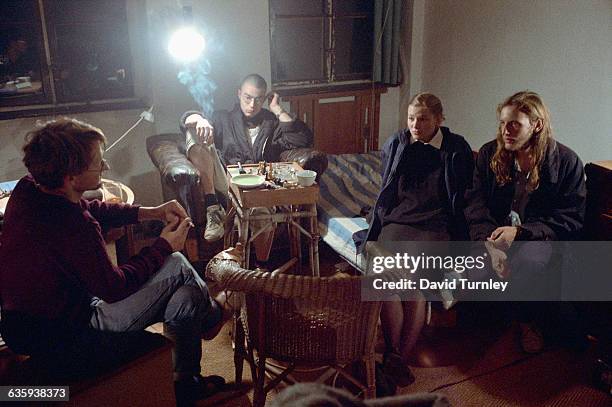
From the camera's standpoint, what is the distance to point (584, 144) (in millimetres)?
3320

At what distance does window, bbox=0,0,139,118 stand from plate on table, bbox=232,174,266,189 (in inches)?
65.2

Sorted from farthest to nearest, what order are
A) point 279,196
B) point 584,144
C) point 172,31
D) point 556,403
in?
point 172,31
point 584,144
point 279,196
point 556,403

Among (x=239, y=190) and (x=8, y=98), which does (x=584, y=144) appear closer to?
(x=239, y=190)

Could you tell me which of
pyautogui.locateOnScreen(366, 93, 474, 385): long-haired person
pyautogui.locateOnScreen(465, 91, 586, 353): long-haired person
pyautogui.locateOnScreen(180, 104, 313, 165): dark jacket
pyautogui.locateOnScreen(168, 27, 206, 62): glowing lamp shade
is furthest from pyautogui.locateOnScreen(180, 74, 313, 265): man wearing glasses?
pyautogui.locateOnScreen(465, 91, 586, 353): long-haired person

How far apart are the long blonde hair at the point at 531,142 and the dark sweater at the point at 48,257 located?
1.75 metres

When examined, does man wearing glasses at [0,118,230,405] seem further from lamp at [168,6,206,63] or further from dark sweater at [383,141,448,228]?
lamp at [168,6,206,63]

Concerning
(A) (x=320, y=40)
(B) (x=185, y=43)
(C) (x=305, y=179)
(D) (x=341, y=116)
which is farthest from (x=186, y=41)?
(C) (x=305, y=179)

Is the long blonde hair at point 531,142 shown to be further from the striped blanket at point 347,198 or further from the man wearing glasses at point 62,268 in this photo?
the man wearing glasses at point 62,268

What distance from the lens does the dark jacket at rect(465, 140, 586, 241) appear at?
2.49 metres

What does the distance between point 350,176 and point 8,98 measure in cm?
229

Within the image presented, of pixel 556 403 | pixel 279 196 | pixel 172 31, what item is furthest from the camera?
pixel 172 31

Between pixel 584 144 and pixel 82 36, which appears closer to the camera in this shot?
pixel 584 144

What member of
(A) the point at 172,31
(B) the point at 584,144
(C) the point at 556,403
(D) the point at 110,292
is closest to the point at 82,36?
(A) the point at 172,31

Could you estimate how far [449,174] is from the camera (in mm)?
2604
